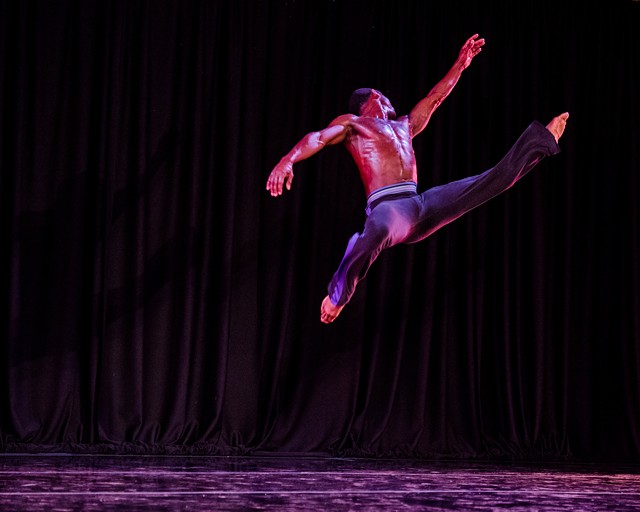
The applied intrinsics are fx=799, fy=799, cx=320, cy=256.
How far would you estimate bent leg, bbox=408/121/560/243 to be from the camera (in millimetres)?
3811

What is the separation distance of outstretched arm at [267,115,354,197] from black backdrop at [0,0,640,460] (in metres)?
1.39

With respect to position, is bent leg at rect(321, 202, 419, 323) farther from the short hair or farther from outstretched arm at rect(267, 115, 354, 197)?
the short hair

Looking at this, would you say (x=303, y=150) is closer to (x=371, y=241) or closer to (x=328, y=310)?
(x=371, y=241)

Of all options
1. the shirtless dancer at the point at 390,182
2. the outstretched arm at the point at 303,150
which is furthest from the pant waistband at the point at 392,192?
the outstretched arm at the point at 303,150

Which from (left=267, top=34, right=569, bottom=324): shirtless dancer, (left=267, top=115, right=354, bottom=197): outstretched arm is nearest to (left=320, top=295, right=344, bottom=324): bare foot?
(left=267, top=34, right=569, bottom=324): shirtless dancer

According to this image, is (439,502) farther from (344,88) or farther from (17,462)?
(344,88)

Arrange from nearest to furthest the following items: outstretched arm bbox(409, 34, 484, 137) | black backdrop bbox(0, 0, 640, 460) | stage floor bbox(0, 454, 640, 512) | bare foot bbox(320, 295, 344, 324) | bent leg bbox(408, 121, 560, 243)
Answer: stage floor bbox(0, 454, 640, 512) → bent leg bbox(408, 121, 560, 243) → bare foot bbox(320, 295, 344, 324) → outstretched arm bbox(409, 34, 484, 137) → black backdrop bbox(0, 0, 640, 460)

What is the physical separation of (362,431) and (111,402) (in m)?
1.75

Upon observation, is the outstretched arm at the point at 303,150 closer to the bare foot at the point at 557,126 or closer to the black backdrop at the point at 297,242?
the bare foot at the point at 557,126

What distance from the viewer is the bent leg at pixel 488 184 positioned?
3811 mm

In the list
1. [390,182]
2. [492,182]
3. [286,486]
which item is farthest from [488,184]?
[286,486]

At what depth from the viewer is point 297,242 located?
5.73m

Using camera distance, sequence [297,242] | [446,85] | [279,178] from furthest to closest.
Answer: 1. [297,242]
2. [446,85]
3. [279,178]

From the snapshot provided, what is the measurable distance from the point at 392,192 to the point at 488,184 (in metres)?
0.51
